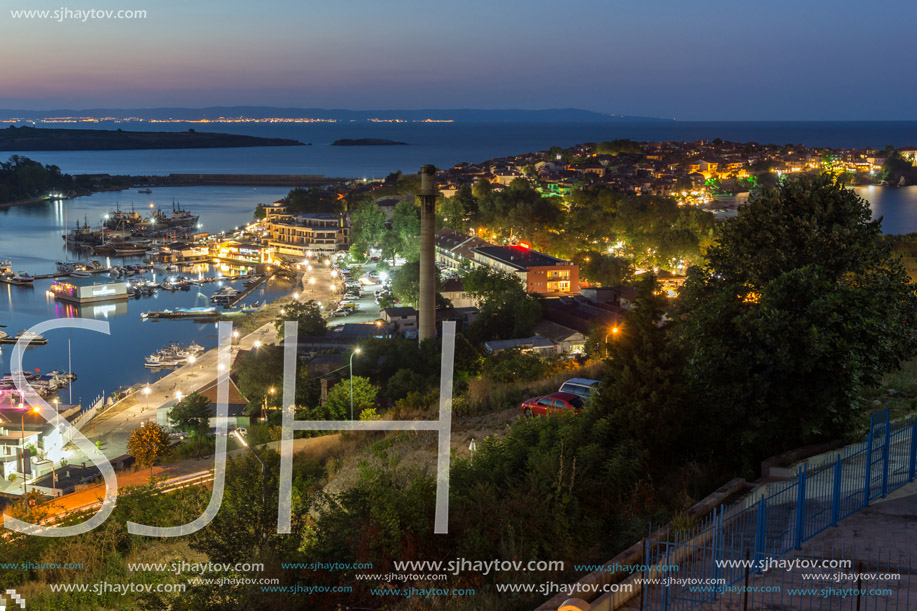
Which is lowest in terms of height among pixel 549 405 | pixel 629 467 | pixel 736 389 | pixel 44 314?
pixel 44 314

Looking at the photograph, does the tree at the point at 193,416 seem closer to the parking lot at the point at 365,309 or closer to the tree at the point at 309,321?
the tree at the point at 309,321

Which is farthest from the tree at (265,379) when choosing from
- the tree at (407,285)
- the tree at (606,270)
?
the tree at (606,270)

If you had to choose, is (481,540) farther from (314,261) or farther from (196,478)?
(314,261)

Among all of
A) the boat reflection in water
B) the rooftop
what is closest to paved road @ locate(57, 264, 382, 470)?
the rooftop

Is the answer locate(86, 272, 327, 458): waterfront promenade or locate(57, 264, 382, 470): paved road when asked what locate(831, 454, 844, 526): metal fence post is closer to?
locate(57, 264, 382, 470): paved road

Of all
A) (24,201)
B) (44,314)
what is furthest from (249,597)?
(24,201)

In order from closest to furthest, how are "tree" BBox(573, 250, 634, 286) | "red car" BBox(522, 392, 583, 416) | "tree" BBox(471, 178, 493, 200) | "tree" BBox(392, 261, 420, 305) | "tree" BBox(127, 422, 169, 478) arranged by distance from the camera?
"red car" BBox(522, 392, 583, 416) < "tree" BBox(127, 422, 169, 478) < "tree" BBox(392, 261, 420, 305) < "tree" BBox(573, 250, 634, 286) < "tree" BBox(471, 178, 493, 200)
